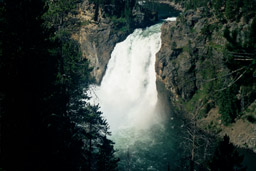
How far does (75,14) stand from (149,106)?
39183mm

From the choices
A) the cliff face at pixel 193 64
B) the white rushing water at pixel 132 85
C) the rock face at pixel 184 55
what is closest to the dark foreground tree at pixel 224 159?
the cliff face at pixel 193 64

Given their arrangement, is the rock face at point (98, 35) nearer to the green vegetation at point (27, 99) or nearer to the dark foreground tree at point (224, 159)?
the green vegetation at point (27, 99)

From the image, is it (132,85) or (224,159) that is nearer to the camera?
(224,159)

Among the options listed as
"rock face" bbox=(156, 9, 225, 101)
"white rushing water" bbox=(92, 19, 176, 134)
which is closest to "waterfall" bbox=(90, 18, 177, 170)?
"white rushing water" bbox=(92, 19, 176, 134)

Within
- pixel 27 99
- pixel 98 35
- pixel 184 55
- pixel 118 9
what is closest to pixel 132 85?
pixel 184 55

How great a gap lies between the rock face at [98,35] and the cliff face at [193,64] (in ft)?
63.2

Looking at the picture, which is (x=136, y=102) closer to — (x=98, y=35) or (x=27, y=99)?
(x=98, y=35)

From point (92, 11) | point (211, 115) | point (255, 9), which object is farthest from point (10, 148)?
point (92, 11)

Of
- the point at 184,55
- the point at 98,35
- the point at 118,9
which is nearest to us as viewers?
the point at 184,55

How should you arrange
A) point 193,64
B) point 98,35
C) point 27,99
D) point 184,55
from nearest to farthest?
point 27,99
point 193,64
point 184,55
point 98,35

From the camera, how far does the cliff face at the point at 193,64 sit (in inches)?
1794

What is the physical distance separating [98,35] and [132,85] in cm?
2115

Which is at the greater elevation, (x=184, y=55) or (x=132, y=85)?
(x=132, y=85)

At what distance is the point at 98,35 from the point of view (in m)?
71.4
